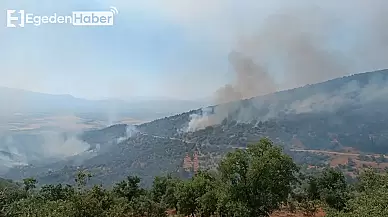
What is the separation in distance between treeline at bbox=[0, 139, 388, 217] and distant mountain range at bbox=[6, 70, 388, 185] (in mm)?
12396

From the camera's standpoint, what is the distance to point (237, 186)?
29.7 ft

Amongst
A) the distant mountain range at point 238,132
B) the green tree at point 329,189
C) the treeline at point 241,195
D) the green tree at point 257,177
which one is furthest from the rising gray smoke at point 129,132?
the green tree at point 257,177

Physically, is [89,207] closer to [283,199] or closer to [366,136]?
[283,199]

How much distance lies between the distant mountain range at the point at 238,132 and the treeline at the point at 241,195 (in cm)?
1240

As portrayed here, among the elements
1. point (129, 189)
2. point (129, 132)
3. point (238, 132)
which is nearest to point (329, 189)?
point (129, 189)

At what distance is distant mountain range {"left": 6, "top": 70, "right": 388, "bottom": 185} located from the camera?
30.2 meters

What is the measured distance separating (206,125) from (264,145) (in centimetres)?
3191

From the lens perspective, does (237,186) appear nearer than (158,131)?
Yes

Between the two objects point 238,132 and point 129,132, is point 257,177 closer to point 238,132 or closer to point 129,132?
point 238,132

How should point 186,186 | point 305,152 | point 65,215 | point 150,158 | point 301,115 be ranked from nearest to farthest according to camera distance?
point 65,215, point 186,186, point 150,158, point 305,152, point 301,115

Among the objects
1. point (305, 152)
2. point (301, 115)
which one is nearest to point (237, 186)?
point (305, 152)

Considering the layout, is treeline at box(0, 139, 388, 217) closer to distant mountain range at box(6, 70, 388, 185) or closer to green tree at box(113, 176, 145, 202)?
green tree at box(113, 176, 145, 202)

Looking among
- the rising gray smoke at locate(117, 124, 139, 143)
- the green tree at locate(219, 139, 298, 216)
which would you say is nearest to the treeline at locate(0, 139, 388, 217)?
the green tree at locate(219, 139, 298, 216)

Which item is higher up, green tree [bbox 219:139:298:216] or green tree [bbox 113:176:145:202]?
green tree [bbox 219:139:298:216]
